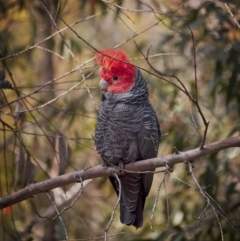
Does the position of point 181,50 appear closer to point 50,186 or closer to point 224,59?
point 224,59

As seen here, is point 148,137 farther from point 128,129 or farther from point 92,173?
point 92,173

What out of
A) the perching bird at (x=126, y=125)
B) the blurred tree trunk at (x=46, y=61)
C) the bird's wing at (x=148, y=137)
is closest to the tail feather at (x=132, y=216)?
the perching bird at (x=126, y=125)

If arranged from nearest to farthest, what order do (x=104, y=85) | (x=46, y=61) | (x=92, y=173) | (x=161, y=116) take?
1. (x=92, y=173)
2. (x=104, y=85)
3. (x=161, y=116)
4. (x=46, y=61)

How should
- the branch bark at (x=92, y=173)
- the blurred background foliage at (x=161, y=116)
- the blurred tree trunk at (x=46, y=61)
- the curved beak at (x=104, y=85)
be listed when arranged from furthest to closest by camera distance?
the blurred tree trunk at (x=46, y=61) → the blurred background foliage at (x=161, y=116) → the curved beak at (x=104, y=85) → the branch bark at (x=92, y=173)

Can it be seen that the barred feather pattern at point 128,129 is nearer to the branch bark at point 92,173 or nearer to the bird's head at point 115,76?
the bird's head at point 115,76

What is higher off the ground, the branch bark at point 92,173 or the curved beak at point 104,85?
the curved beak at point 104,85

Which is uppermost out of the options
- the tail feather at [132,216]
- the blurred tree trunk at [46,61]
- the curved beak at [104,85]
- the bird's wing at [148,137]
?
the blurred tree trunk at [46,61]

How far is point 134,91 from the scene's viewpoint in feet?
10.9

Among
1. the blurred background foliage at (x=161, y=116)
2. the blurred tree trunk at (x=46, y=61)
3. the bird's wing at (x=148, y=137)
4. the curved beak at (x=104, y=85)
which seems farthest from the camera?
the blurred tree trunk at (x=46, y=61)

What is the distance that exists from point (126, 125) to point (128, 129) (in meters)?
0.02

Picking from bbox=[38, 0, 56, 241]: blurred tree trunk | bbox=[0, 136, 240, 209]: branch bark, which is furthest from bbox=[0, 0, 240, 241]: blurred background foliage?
bbox=[0, 136, 240, 209]: branch bark

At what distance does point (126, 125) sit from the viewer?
128 inches

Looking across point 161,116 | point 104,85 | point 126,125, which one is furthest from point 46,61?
point 126,125

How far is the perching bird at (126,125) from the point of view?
3.23 m
